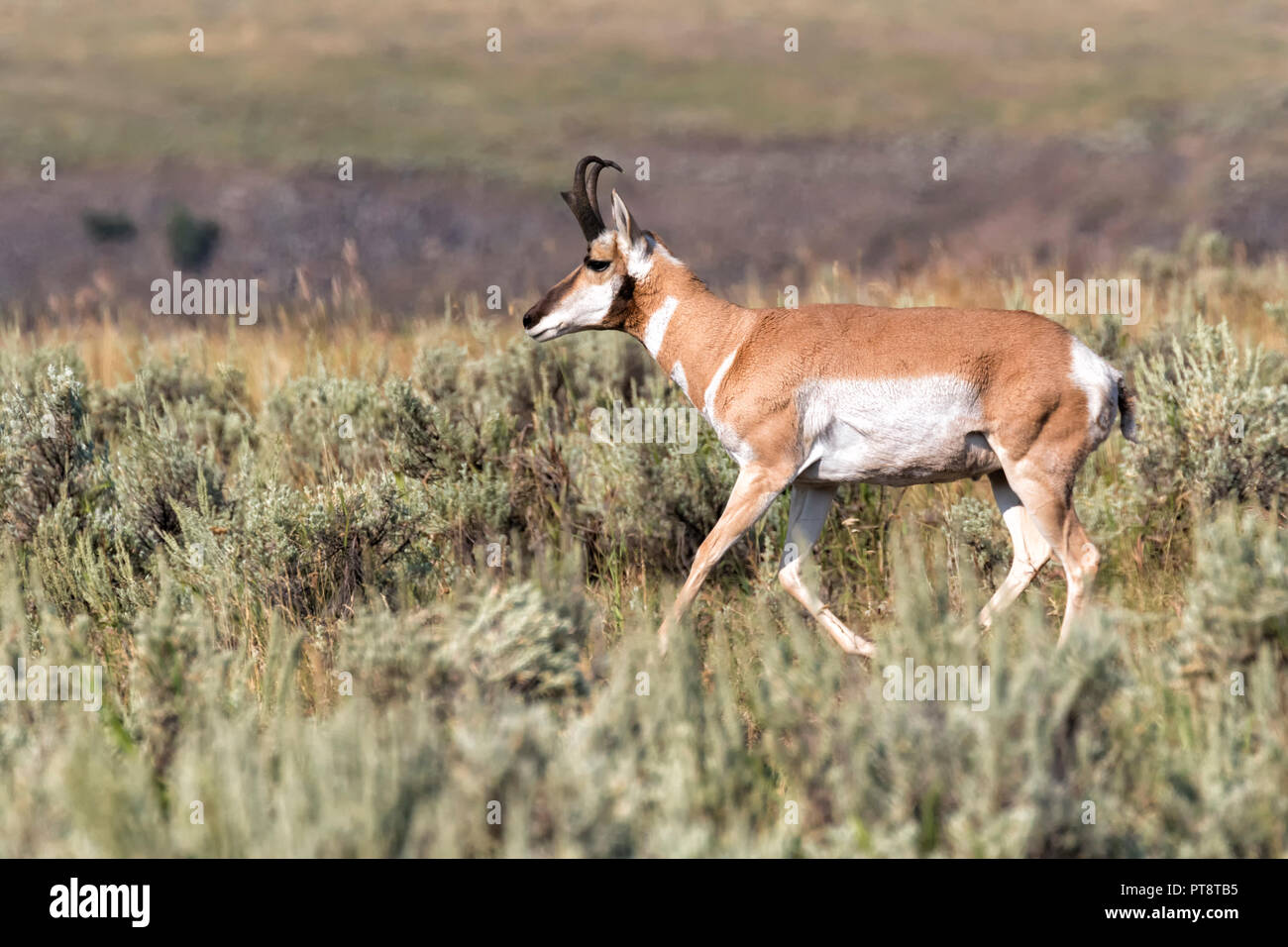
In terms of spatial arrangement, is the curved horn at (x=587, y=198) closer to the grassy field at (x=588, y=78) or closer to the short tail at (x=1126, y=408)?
the short tail at (x=1126, y=408)

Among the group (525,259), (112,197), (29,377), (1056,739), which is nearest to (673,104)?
(525,259)

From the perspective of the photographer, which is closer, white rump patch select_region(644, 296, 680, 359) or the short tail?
the short tail

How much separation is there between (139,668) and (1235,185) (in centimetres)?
3252

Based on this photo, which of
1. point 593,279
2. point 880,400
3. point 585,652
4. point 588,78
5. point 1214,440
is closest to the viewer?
point 585,652

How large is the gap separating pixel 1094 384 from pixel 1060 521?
61 cm

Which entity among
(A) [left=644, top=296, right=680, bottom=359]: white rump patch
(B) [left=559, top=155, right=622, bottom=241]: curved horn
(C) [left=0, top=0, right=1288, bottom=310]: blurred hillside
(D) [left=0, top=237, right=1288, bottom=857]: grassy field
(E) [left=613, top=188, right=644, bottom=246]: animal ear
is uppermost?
(C) [left=0, top=0, right=1288, bottom=310]: blurred hillside

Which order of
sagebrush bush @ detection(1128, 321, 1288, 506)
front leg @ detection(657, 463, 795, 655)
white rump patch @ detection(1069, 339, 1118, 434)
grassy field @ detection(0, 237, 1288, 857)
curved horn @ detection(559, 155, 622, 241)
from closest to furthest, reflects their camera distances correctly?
1. grassy field @ detection(0, 237, 1288, 857)
2. white rump patch @ detection(1069, 339, 1118, 434)
3. front leg @ detection(657, 463, 795, 655)
4. curved horn @ detection(559, 155, 622, 241)
5. sagebrush bush @ detection(1128, 321, 1288, 506)

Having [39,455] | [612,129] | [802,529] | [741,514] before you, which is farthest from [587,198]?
[612,129]

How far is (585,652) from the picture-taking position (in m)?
4.70

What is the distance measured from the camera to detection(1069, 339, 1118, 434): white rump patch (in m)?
5.80

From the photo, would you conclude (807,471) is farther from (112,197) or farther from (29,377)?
(112,197)

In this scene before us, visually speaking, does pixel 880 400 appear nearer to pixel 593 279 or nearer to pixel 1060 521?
pixel 1060 521

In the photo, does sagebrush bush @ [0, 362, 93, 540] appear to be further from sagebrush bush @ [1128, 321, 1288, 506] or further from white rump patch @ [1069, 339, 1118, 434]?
sagebrush bush @ [1128, 321, 1288, 506]

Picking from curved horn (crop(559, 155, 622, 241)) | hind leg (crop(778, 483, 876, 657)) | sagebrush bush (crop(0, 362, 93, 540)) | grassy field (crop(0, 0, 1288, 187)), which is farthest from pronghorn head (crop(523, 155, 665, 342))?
grassy field (crop(0, 0, 1288, 187))
